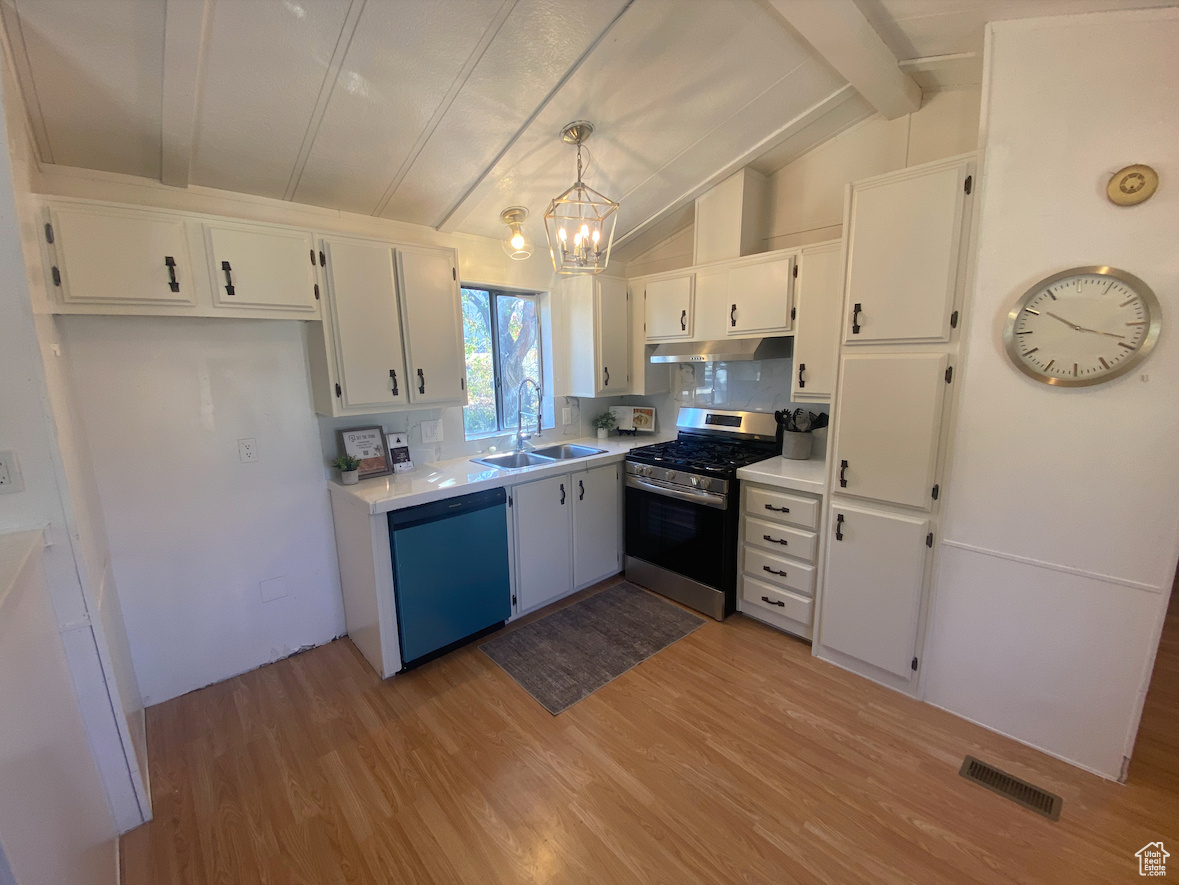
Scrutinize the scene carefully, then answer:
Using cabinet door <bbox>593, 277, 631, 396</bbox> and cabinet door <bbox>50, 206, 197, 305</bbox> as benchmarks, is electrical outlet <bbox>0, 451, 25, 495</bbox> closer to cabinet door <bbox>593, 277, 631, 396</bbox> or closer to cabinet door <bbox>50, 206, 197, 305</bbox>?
cabinet door <bbox>50, 206, 197, 305</bbox>

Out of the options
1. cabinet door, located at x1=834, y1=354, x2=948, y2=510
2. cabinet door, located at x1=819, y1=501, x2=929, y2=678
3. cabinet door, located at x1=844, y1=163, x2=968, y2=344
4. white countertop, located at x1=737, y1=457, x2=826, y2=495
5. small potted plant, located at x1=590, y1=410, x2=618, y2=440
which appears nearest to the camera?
cabinet door, located at x1=844, y1=163, x2=968, y2=344

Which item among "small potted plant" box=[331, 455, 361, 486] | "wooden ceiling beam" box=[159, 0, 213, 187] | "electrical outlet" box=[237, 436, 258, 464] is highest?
"wooden ceiling beam" box=[159, 0, 213, 187]

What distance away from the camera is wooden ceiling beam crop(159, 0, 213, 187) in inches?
54.4

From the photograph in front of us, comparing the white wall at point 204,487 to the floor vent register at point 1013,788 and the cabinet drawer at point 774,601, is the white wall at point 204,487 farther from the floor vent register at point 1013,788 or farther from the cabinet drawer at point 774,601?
the floor vent register at point 1013,788

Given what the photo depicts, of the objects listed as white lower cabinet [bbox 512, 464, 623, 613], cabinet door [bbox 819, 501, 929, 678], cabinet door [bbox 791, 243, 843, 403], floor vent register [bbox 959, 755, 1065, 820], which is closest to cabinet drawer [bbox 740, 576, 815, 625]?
cabinet door [bbox 819, 501, 929, 678]

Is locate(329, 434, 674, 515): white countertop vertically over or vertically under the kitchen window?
under

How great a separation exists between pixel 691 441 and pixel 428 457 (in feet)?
6.02

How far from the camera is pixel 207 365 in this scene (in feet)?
7.15

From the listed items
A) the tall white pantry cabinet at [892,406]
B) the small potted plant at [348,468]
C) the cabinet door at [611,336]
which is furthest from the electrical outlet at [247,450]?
the tall white pantry cabinet at [892,406]

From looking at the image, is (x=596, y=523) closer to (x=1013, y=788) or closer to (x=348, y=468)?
(x=348, y=468)

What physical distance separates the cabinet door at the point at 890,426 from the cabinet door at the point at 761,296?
645mm

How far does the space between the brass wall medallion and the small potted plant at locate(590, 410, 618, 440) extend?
9.39ft

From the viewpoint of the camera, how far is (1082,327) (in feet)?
5.37

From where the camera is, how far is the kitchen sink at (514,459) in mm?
3078
